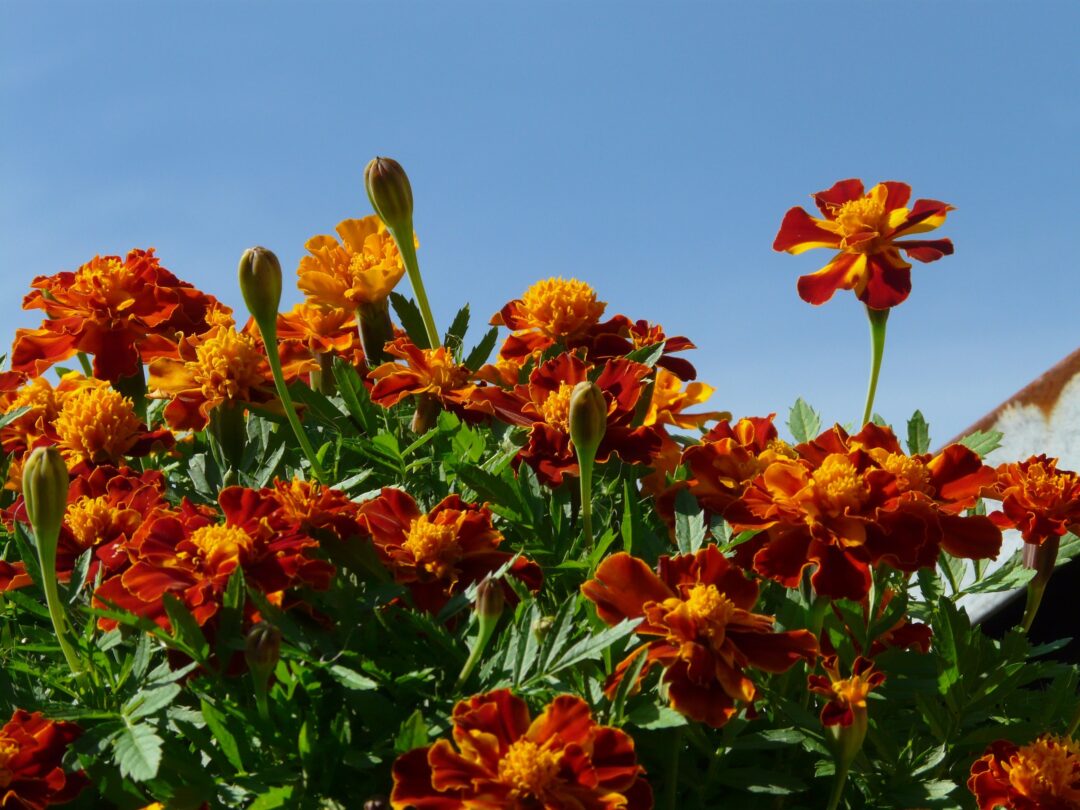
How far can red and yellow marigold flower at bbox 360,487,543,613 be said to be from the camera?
1262 millimetres

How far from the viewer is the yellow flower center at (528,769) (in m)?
1.00

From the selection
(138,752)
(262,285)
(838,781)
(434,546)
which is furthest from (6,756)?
(838,781)

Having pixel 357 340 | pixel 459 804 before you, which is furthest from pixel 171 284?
pixel 459 804

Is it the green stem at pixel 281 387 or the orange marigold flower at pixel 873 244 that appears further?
the orange marigold flower at pixel 873 244

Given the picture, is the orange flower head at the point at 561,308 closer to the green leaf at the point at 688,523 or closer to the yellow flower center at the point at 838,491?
the green leaf at the point at 688,523

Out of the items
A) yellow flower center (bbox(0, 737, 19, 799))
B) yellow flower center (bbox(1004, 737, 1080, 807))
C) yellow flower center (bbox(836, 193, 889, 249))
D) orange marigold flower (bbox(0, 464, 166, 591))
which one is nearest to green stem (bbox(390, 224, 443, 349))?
orange marigold flower (bbox(0, 464, 166, 591))

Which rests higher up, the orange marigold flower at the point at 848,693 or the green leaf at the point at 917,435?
the green leaf at the point at 917,435

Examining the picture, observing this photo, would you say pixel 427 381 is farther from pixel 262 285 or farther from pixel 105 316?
pixel 105 316

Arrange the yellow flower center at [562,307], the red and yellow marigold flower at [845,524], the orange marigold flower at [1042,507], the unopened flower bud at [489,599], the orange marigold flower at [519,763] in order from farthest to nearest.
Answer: the yellow flower center at [562,307], the orange marigold flower at [1042,507], the red and yellow marigold flower at [845,524], the unopened flower bud at [489,599], the orange marigold flower at [519,763]

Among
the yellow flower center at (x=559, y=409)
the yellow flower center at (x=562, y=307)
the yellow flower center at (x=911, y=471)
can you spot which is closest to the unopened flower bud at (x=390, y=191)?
the yellow flower center at (x=562, y=307)

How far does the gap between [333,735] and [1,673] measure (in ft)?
1.34

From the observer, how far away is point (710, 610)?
1129 mm

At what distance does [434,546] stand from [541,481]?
23 centimetres

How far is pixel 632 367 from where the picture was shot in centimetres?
151
